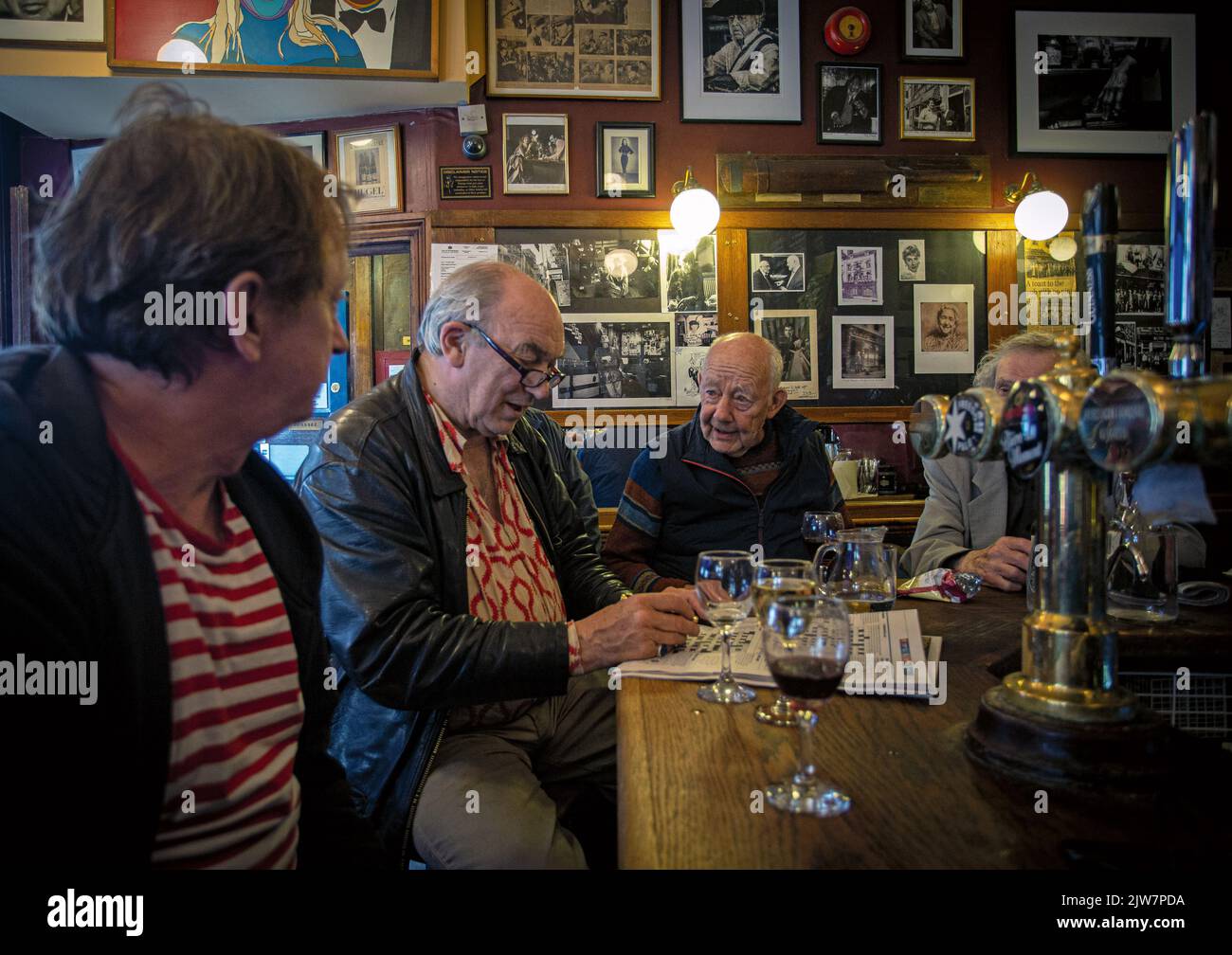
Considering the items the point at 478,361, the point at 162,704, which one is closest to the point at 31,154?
the point at 478,361

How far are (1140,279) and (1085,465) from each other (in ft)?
14.3

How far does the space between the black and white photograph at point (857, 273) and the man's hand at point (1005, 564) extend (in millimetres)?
2567

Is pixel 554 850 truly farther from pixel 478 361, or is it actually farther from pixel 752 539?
pixel 752 539

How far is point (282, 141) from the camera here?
0.86 m

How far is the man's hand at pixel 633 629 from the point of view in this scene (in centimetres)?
137

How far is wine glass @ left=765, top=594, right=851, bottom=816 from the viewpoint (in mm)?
839

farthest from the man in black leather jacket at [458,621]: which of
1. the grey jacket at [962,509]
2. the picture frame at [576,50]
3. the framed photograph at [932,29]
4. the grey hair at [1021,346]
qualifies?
the framed photograph at [932,29]

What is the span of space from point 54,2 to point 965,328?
476 cm

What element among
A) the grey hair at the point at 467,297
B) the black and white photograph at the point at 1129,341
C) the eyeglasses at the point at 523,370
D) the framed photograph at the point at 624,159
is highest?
the framed photograph at the point at 624,159

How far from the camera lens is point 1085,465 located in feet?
2.89

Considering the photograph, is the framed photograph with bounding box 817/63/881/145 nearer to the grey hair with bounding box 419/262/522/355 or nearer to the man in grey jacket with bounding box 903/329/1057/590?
the man in grey jacket with bounding box 903/329/1057/590

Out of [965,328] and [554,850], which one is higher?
[965,328]

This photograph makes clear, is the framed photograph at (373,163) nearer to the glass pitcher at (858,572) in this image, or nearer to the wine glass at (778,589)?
the glass pitcher at (858,572)
